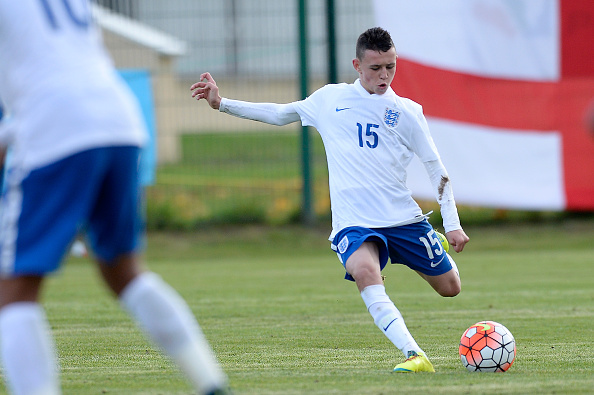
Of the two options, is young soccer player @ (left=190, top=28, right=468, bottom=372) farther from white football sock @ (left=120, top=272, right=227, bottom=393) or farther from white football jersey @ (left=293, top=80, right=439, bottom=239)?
white football sock @ (left=120, top=272, right=227, bottom=393)

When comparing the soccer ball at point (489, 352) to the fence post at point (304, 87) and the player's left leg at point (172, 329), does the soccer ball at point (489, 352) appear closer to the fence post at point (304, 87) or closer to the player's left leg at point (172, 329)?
the player's left leg at point (172, 329)

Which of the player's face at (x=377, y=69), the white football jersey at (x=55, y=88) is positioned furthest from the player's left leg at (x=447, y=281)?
the white football jersey at (x=55, y=88)

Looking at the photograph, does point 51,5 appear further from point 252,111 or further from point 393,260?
point 393,260

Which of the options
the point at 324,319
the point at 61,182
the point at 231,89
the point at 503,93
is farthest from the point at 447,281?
the point at 231,89

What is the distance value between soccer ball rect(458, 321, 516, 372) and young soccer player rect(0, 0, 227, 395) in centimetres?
217

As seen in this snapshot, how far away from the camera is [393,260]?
19.8 feet

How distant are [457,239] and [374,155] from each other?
75 centimetres

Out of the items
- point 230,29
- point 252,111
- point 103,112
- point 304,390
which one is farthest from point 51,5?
point 230,29

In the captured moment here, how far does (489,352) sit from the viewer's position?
5293mm

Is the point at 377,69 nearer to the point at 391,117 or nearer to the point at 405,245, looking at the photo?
the point at 391,117

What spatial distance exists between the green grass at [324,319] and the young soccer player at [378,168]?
2.24ft

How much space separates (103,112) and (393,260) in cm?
298

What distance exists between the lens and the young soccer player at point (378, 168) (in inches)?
227

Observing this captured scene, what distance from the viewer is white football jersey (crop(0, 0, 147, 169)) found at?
3.41m
